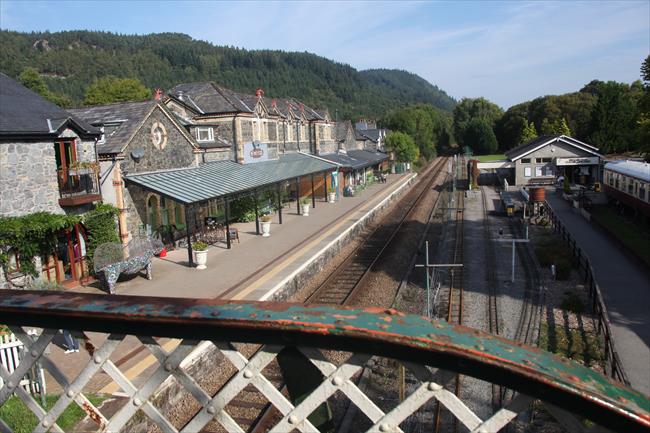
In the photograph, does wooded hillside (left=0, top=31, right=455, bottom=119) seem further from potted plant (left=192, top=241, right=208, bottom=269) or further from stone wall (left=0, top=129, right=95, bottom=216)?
potted plant (left=192, top=241, right=208, bottom=269)

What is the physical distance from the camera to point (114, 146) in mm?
18125

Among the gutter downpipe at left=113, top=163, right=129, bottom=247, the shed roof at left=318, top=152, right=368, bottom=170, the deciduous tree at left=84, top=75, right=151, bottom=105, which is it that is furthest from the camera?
the deciduous tree at left=84, top=75, right=151, bottom=105

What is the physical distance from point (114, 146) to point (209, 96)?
11.9m

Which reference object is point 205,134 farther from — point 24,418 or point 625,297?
point 24,418

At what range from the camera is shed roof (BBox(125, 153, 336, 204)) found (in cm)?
1811

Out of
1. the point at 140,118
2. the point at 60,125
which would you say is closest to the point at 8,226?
the point at 60,125

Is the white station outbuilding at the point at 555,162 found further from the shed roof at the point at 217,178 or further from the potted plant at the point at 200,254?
the potted plant at the point at 200,254

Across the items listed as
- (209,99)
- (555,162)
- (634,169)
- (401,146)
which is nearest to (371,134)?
(401,146)

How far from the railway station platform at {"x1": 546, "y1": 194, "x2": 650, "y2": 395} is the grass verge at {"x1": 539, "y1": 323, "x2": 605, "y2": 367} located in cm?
47

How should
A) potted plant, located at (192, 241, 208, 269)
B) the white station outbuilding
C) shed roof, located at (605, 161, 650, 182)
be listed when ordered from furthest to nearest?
the white station outbuilding < shed roof, located at (605, 161, 650, 182) < potted plant, located at (192, 241, 208, 269)

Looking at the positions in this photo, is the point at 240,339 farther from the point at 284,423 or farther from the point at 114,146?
the point at 114,146

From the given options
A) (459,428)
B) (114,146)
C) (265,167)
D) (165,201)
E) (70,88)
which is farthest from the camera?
(70,88)

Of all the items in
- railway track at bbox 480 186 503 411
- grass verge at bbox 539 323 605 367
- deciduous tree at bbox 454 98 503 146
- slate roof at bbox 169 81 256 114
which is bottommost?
grass verge at bbox 539 323 605 367

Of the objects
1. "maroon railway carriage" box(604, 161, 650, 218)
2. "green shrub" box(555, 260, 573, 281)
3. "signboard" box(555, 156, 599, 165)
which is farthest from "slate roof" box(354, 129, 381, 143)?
"green shrub" box(555, 260, 573, 281)
